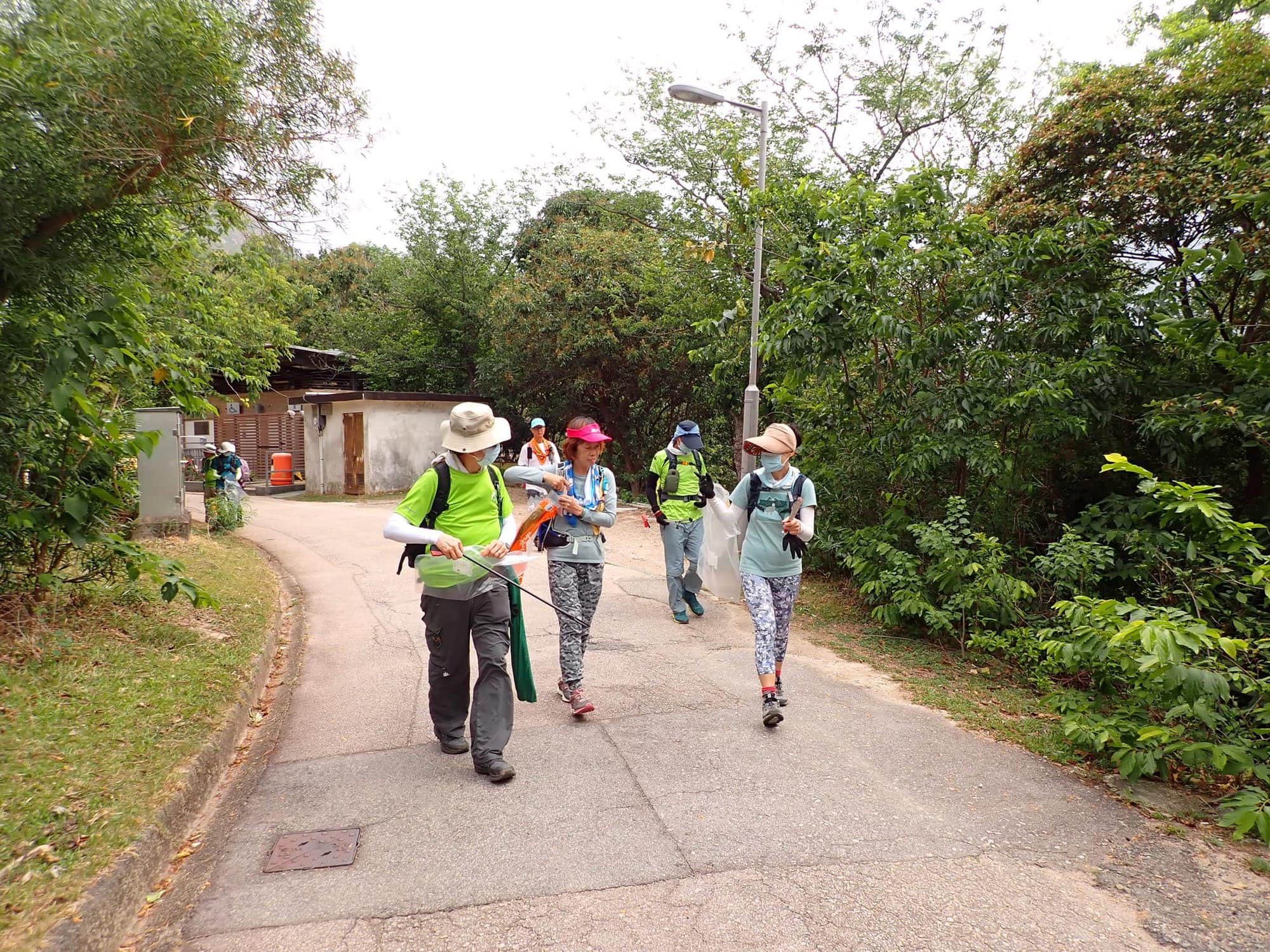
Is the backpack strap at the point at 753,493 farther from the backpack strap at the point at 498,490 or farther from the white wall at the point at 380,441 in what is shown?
the white wall at the point at 380,441

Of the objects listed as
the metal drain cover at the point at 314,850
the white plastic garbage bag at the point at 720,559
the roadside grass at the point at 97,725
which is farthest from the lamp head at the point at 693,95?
the metal drain cover at the point at 314,850

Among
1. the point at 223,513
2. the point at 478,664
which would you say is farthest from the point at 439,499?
the point at 223,513

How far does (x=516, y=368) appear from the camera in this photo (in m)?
22.0

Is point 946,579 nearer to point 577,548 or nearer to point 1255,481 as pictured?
point 1255,481

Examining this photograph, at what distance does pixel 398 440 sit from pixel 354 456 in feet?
4.31

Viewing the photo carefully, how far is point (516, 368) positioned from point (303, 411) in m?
8.02

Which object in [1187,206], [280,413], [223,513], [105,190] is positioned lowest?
[223,513]

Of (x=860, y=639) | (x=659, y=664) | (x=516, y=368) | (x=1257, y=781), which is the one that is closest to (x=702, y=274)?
(x=516, y=368)

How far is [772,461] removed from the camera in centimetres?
531

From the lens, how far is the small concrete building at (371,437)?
77.0ft

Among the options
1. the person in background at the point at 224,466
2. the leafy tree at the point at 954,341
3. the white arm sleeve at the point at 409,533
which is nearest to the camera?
the white arm sleeve at the point at 409,533

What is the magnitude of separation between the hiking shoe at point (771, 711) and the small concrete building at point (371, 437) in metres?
19.6

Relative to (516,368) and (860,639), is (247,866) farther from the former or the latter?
(516,368)

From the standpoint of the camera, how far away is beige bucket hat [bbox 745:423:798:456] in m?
5.22
